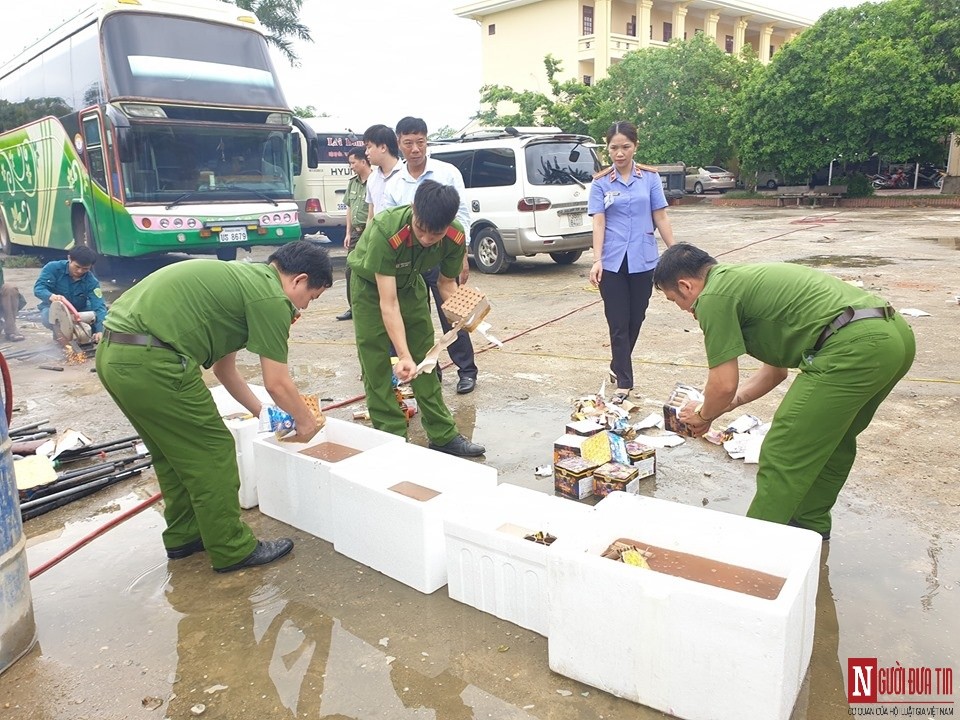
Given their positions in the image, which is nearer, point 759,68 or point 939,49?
point 939,49

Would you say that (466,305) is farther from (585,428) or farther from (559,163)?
(559,163)

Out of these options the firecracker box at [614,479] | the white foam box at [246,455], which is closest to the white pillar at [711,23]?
the firecracker box at [614,479]

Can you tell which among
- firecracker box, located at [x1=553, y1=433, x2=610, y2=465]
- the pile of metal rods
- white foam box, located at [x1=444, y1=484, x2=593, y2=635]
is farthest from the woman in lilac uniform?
the pile of metal rods

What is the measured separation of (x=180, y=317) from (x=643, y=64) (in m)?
25.9

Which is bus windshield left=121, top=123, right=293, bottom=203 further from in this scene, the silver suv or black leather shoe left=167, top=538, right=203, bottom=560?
black leather shoe left=167, top=538, right=203, bottom=560

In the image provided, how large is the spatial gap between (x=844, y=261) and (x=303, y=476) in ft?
31.5

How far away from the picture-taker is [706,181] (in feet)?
94.6

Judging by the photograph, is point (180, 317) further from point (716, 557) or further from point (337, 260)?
point (337, 260)

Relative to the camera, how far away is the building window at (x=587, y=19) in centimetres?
3559

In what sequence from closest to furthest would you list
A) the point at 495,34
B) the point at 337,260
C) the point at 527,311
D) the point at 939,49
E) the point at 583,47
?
the point at 527,311 < the point at 337,260 < the point at 939,49 < the point at 583,47 < the point at 495,34

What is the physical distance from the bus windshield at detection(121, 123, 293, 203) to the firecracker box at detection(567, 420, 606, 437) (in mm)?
7530

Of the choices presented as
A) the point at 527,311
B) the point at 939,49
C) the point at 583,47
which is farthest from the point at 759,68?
the point at 527,311

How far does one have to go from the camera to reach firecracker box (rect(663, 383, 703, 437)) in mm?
3141

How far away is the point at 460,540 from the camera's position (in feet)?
8.61
